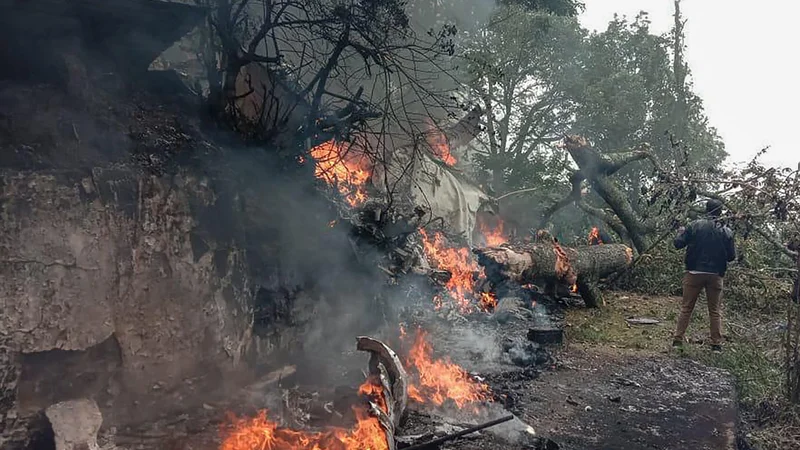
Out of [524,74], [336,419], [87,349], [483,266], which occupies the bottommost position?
[336,419]

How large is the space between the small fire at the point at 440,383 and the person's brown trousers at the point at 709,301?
3.53m

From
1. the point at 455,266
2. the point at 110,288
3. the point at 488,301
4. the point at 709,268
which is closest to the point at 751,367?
the point at 709,268

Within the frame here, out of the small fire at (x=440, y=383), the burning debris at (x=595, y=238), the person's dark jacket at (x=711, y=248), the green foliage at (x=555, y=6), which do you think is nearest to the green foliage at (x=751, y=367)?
the person's dark jacket at (x=711, y=248)

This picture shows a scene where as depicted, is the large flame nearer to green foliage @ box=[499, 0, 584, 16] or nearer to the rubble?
the rubble

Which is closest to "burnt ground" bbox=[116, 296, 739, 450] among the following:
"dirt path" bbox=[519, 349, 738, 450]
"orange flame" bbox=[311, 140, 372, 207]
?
"dirt path" bbox=[519, 349, 738, 450]

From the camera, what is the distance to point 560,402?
554 cm

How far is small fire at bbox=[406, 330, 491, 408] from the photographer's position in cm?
531

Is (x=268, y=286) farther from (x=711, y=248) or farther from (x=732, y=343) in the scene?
(x=711, y=248)

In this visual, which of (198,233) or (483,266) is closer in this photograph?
(198,233)

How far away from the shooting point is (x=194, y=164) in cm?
498

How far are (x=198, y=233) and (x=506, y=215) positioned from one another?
49.4 feet

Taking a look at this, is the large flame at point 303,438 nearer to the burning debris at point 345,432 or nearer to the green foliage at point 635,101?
the burning debris at point 345,432

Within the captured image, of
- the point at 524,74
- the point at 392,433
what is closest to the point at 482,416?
the point at 392,433

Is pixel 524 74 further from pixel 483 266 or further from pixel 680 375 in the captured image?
pixel 680 375
